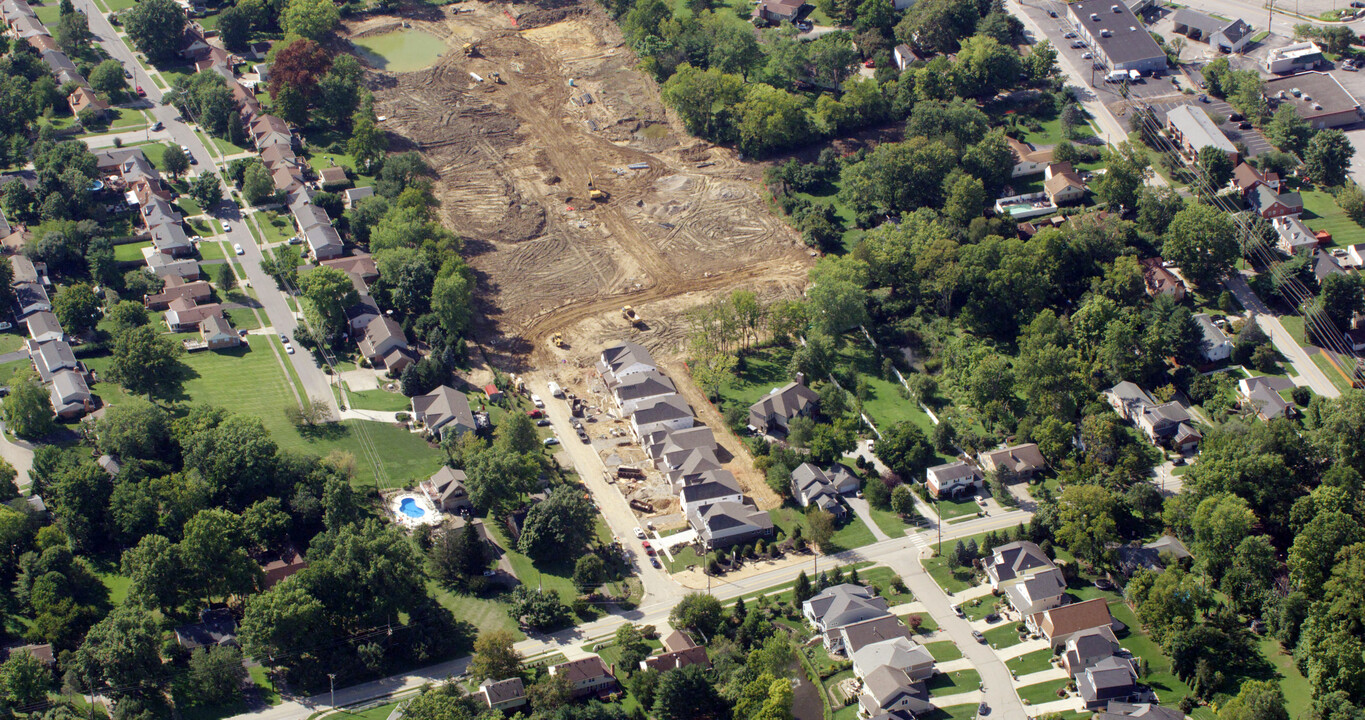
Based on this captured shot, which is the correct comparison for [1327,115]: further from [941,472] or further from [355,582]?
[355,582]

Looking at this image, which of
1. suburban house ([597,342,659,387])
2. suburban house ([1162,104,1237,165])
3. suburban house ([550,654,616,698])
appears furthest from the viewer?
suburban house ([1162,104,1237,165])

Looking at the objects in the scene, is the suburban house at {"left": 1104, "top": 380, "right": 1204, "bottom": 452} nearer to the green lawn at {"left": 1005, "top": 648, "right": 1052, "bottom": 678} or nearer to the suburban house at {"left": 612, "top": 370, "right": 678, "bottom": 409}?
the green lawn at {"left": 1005, "top": 648, "right": 1052, "bottom": 678}

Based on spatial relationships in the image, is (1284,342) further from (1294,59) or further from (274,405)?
(274,405)

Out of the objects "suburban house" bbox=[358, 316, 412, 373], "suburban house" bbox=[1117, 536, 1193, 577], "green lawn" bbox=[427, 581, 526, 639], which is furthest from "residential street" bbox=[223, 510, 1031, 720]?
"suburban house" bbox=[358, 316, 412, 373]

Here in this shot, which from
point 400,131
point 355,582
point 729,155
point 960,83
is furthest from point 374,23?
point 355,582

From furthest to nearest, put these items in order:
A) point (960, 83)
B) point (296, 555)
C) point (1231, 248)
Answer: point (960, 83), point (1231, 248), point (296, 555)

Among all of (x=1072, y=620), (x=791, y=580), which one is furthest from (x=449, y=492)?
(x=1072, y=620)

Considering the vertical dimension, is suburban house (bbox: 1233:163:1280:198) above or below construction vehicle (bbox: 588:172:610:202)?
above
